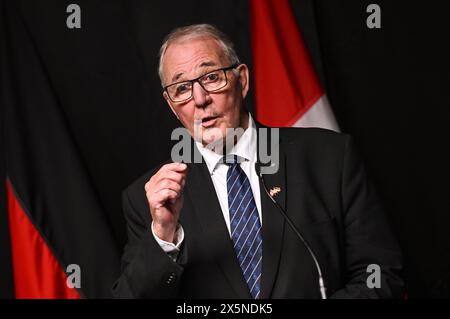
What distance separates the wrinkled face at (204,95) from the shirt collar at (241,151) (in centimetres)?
4

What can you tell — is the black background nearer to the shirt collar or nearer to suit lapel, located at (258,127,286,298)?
the shirt collar

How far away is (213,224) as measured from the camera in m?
1.82

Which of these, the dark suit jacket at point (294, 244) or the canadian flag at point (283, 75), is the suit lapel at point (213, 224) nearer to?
the dark suit jacket at point (294, 244)

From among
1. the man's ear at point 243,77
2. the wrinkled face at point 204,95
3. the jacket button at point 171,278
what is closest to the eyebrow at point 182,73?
the wrinkled face at point 204,95

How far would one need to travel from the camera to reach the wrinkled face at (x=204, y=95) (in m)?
1.89

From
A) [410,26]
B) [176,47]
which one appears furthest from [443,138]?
[176,47]

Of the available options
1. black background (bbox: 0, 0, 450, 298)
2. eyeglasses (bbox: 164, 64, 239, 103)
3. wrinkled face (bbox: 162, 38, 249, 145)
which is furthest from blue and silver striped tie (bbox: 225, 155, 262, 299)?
black background (bbox: 0, 0, 450, 298)

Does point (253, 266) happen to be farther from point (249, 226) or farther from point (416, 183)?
point (416, 183)

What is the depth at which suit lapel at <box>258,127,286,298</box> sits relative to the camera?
5.63ft

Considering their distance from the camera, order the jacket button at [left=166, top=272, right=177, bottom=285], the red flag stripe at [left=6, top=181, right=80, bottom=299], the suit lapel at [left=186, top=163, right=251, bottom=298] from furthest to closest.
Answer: the red flag stripe at [left=6, top=181, right=80, bottom=299]
the suit lapel at [left=186, top=163, right=251, bottom=298]
the jacket button at [left=166, top=272, right=177, bottom=285]

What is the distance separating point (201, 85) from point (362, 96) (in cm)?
137

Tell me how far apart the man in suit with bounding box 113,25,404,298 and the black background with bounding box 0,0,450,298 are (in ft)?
3.03

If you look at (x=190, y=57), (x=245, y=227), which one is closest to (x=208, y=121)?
(x=190, y=57)

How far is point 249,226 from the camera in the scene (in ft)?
5.90
